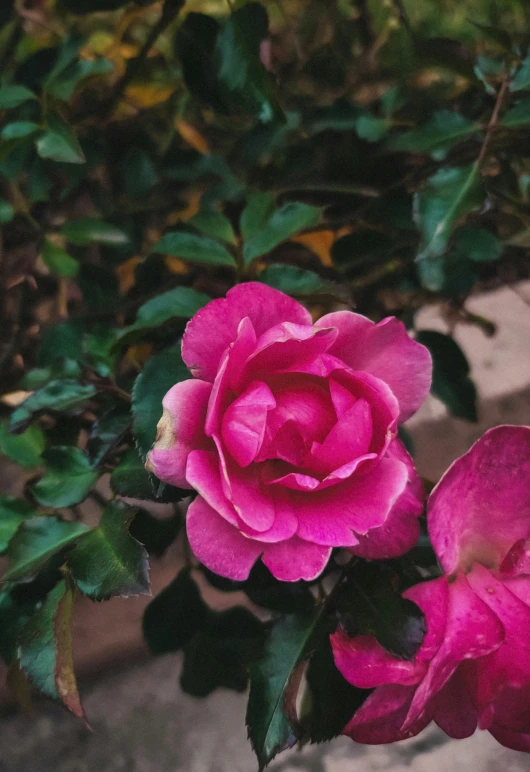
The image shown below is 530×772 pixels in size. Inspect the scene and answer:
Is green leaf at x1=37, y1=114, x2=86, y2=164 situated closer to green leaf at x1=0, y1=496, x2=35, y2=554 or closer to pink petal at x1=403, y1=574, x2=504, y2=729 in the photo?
green leaf at x1=0, y1=496, x2=35, y2=554

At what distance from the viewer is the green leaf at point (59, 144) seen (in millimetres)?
A: 469

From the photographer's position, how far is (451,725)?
1.14 ft

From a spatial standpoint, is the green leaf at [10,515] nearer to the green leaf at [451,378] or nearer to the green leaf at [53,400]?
the green leaf at [53,400]

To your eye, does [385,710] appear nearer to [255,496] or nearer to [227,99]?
[255,496]

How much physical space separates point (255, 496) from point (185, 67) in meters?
0.36

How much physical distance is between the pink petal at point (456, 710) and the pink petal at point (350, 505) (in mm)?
120

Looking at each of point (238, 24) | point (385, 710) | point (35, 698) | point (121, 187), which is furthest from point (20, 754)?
point (238, 24)

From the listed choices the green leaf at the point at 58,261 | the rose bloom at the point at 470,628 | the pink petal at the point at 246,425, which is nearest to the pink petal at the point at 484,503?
the rose bloom at the point at 470,628

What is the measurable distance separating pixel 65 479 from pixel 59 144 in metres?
0.25

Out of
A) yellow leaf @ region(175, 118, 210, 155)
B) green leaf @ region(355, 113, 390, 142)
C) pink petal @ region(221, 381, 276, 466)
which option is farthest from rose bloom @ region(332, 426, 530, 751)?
yellow leaf @ region(175, 118, 210, 155)

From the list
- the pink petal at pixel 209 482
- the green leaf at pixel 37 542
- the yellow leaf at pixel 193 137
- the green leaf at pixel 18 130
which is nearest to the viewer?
the pink petal at pixel 209 482

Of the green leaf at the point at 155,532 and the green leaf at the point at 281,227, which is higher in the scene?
the green leaf at the point at 281,227

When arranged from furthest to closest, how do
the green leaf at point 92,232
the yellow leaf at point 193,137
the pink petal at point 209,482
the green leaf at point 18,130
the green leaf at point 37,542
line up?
the yellow leaf at point 193,137
the green leaf at point 92,232
the green leaf at point 18,130
the green leaf at point 37,542
the pink petal at point 209,482

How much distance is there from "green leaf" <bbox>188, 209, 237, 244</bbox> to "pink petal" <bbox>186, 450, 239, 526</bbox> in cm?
28
